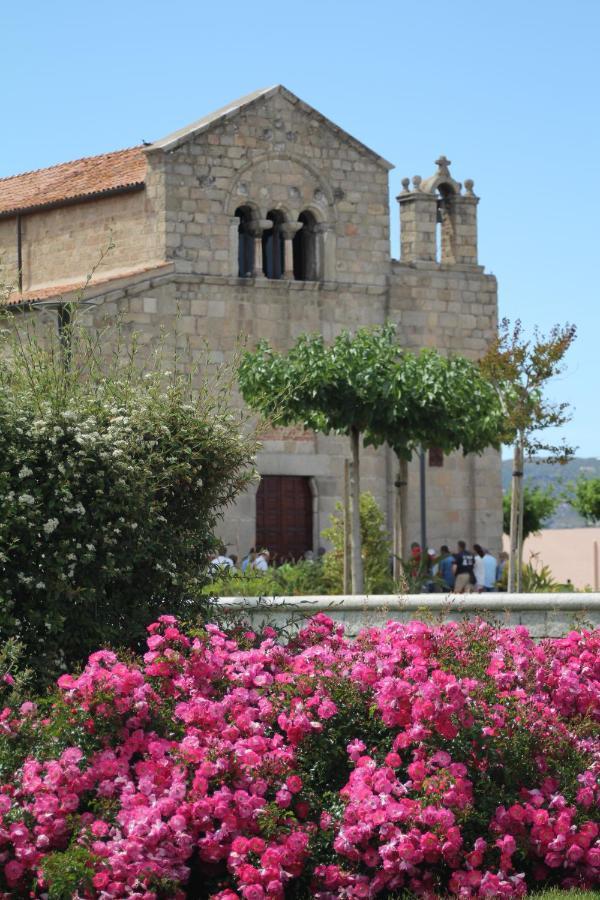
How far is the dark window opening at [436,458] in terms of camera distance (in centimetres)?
2977

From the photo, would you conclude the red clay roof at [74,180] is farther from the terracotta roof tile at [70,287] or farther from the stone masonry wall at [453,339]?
the stone masonry wall at [453,339]

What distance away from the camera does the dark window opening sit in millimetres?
29766

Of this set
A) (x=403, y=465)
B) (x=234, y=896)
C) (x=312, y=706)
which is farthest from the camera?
(x=403, y=465)

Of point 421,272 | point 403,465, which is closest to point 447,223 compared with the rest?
point 421,272

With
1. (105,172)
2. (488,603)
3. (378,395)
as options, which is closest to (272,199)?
(105,172)

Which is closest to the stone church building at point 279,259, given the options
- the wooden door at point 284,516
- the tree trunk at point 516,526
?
the wooden door at point 284,516

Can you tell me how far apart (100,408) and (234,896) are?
379cm

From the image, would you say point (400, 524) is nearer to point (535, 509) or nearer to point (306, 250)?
point (306, 250)

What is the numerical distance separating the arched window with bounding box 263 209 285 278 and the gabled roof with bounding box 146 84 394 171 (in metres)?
1.97

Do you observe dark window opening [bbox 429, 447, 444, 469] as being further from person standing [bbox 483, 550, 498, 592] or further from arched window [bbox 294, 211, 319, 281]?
arched window [bbox 294, 211, 319, 281]

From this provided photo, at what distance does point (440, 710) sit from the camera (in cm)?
811

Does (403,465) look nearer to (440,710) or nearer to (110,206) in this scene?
(110,206)

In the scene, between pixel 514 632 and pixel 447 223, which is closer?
Answer: pixel 514 632

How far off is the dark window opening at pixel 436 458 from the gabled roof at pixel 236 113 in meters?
5.50
